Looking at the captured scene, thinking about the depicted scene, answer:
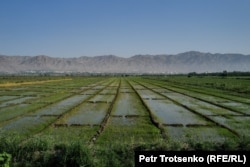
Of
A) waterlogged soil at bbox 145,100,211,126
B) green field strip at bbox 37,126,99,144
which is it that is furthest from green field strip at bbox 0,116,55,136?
waterlogged soil at bbox 145,100,211,126

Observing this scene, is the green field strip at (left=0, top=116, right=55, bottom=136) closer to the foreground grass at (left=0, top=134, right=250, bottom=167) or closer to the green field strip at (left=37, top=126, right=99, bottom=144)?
the green field strip at (left=37, top=126, right=99, bottom=144)

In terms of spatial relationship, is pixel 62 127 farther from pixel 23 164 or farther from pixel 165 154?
pixel 165 154

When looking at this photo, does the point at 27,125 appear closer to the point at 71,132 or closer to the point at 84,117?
the point at 71,132

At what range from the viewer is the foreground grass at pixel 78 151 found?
6.98m

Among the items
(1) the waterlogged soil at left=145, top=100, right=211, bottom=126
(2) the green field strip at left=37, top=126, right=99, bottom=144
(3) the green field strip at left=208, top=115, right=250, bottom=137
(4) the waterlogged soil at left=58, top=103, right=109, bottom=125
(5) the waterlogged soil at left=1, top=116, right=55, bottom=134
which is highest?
(2) the green field strip at left=37, top=126, right=99, bottom=144

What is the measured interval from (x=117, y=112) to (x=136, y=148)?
10581 mm

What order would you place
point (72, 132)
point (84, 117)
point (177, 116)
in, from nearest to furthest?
1. point (72, 132)
2. point (84, 117)
3. point (177, 116)

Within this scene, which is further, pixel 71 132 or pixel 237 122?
pixel 237 122

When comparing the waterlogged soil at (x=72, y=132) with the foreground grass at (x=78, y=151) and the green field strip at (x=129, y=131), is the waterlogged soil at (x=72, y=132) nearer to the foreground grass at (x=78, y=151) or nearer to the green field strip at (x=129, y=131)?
the green field strip at (x=129, y=131)

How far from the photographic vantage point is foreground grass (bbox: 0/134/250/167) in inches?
275

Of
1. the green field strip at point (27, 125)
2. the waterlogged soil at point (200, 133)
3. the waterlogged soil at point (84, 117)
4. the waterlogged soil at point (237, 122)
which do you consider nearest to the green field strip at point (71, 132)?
the green field strip at point (27, 125)

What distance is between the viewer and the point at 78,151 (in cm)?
708

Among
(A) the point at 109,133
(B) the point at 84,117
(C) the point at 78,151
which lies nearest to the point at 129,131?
(A) the point at 109,133

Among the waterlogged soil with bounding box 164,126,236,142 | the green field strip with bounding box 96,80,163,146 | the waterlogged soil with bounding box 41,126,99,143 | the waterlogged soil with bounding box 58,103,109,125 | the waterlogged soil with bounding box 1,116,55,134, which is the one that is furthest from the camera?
the waterlogged soil with bounding box 58,103,109,125
